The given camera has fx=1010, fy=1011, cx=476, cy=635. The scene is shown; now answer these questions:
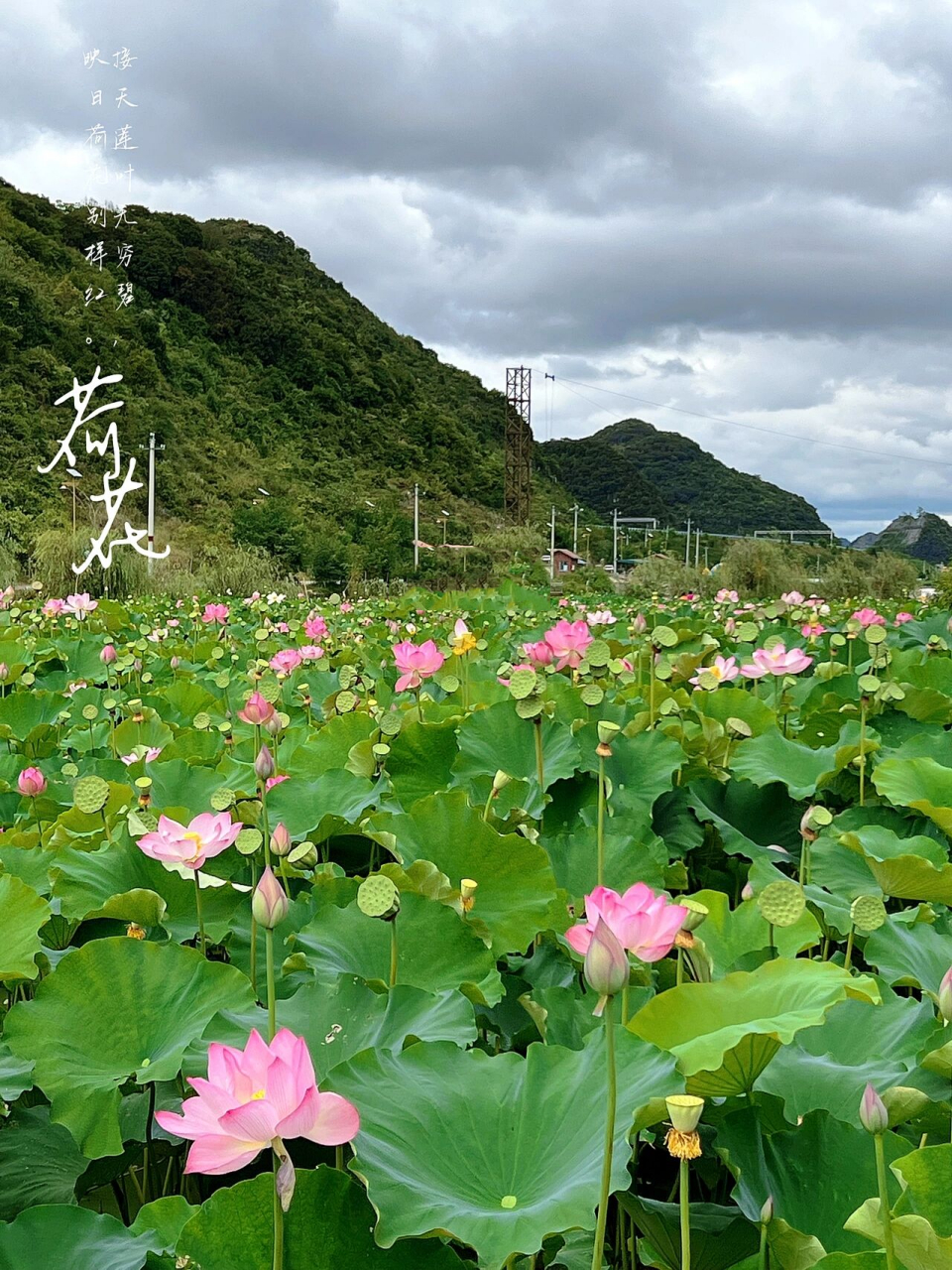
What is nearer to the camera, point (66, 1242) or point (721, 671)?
point (66, 1242)

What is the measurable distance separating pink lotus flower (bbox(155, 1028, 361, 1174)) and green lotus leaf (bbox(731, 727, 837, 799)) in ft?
3.63

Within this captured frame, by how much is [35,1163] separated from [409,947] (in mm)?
328

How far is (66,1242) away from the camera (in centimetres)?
54

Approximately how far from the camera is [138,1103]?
784 millimetres

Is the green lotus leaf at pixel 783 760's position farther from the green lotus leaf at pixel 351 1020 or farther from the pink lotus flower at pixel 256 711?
the green lotus leaf at pixel 351 1020

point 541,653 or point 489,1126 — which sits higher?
point 541,653

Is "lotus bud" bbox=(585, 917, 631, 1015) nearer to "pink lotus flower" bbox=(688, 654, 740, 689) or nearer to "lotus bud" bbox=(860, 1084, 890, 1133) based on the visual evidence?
"lotus bud" bbox=(860, 1084, 890, 1133)

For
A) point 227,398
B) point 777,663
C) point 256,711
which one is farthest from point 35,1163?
point 227,398

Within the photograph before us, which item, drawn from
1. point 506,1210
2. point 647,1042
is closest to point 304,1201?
point 506,1210

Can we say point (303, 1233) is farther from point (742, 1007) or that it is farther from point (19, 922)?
point (19, 922)

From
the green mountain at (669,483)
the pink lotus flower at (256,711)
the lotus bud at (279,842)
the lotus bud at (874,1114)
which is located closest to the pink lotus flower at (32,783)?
the pink lotus flower at (256,711)

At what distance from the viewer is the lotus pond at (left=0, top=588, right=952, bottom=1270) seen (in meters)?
0.52

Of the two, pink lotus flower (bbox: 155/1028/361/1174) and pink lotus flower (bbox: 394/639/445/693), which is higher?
pink lotus flower (bbox: 394/639/445/693)

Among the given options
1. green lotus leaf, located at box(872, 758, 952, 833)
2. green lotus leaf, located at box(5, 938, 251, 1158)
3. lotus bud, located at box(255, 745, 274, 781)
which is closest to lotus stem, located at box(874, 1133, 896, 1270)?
green lotus leaf, located at box(5, 938, 251, 1158)
